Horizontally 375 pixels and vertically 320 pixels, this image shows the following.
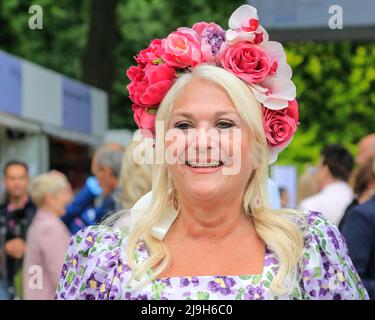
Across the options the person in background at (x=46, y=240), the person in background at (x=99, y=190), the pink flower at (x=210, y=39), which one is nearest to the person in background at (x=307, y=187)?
the person in background at (x=99, y=190)

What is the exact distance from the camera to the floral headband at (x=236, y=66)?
9.74 feet

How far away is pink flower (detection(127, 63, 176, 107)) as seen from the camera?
3.00m

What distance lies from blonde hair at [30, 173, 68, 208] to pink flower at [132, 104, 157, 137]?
4.48 meters

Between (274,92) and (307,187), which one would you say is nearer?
(274,92)

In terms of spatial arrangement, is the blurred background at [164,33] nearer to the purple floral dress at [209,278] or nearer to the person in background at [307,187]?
the person in background at [307,187]

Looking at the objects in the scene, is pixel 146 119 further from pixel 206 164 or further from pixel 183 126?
pixel 206 164

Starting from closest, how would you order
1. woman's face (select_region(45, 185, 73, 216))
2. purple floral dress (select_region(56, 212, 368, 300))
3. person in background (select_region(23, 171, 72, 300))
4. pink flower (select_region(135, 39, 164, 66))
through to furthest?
purple floral dress (select_region(56, 212, 368, 300)) < pink flower (select_region(135, 39, 164, 66)) < person in background (select_region(23, 171, 72, 300)) < woman's face (select_region(45, 185, 73, 216))

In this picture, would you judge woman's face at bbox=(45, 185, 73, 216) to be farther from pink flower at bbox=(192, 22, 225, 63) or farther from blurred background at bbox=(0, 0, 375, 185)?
pink flower at bbox=(192, 22, 225, 63)

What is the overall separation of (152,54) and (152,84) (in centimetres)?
11

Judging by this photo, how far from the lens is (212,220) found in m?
2.95

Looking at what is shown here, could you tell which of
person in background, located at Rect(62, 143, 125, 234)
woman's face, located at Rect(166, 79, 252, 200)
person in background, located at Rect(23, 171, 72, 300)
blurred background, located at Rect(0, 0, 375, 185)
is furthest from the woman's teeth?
blurred background, located at Rect(0, 0, 375, 185)

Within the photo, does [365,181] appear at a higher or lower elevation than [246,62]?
lower

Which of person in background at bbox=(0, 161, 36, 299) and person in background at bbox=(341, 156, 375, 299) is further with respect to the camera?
person in background at bbox=(0, 161, 36, 299)

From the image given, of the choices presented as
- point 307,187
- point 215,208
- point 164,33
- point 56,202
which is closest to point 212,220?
point 215,208
